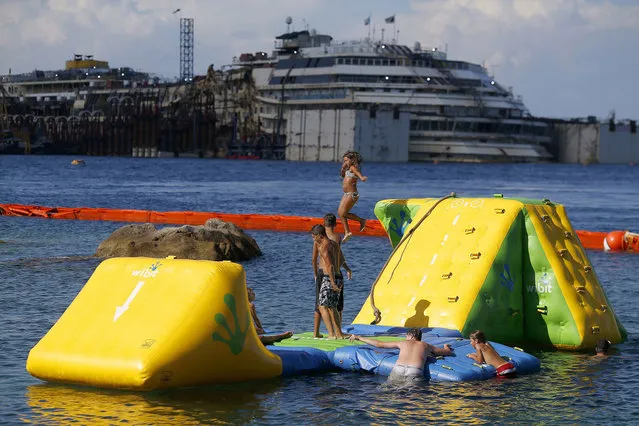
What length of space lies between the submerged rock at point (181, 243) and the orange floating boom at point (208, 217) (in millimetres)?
8173

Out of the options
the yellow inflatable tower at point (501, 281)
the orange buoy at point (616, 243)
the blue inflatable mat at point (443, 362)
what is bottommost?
the orange buoy at point (616, 243)

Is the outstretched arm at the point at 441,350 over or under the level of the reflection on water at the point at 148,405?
over

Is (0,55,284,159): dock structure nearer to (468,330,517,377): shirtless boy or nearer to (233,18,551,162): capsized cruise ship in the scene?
(233,18,551,162): capsized cruise ship

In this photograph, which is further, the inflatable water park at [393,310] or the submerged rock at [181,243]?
the submerged rock at [181,243]

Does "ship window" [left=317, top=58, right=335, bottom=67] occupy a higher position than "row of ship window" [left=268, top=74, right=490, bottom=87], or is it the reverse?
"ship window" [left=317, top=58, right=335, bottom=67]

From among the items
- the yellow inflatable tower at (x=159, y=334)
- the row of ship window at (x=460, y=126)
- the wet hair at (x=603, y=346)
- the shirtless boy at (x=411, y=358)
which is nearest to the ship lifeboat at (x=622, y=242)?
the wet hair at (x=603, y=346)

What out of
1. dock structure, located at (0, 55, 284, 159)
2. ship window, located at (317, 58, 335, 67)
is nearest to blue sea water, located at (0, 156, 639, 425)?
ship window, located at (317, 58, 335, 67)

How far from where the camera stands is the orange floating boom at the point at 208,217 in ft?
126

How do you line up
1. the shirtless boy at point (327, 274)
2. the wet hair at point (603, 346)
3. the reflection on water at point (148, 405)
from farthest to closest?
the wet hair at point (603, 346)
the shirtless boy at point (327, 274)
the reflection on water at point (148, 405)

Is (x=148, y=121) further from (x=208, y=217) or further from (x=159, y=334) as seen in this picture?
(x=159, y=334)

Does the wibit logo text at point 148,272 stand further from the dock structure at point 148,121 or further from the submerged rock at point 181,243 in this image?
the dock structure at point 148,121

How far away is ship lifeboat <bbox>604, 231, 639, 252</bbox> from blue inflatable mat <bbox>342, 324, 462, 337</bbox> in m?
18.9

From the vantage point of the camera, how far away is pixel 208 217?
41531 mm

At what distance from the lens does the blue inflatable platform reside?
14.8 m
